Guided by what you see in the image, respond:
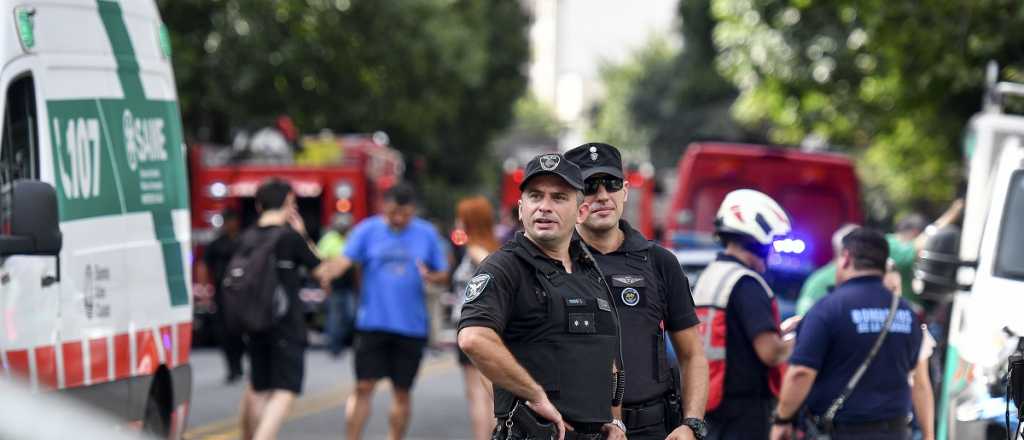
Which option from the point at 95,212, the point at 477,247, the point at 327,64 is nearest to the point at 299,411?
the point at 477,247

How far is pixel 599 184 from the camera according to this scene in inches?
208

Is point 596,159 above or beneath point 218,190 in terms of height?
above

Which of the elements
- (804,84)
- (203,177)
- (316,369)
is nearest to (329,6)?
(203,177)

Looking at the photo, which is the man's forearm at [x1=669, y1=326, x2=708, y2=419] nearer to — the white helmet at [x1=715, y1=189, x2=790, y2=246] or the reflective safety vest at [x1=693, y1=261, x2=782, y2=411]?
the reflective safety vest at [x1=693, y1=261, x2=782, y2=411]

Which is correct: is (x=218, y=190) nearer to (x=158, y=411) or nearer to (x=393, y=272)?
(x=393, y=272)

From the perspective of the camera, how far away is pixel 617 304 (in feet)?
16.5

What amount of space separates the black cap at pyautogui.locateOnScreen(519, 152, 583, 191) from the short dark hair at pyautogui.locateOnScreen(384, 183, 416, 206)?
5320 mm

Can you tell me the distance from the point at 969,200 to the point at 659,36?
53848 mm

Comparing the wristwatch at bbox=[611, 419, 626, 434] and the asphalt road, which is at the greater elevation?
the wristwatch at bbox=[611, 419, 626, 434]

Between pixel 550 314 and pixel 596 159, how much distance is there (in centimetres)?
69

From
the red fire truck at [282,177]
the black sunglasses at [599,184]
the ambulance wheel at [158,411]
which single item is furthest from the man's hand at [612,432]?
the red fire truck at [282,177]

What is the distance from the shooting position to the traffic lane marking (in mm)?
11906

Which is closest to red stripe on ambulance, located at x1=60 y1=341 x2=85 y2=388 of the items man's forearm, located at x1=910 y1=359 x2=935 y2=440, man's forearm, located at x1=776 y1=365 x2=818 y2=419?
man's forearm, located at x1=776 y1=365 x2=818 y2=419

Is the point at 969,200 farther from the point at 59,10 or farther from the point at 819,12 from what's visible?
the point at 819,12
